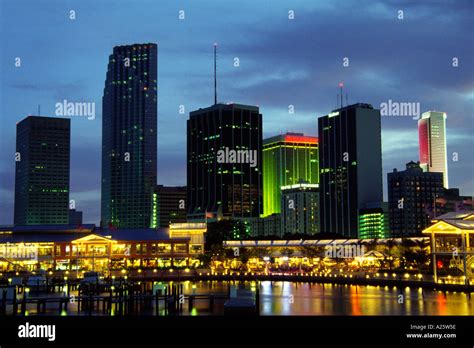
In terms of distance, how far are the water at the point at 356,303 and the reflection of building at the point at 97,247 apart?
161 feet

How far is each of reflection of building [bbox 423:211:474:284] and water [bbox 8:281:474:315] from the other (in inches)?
175

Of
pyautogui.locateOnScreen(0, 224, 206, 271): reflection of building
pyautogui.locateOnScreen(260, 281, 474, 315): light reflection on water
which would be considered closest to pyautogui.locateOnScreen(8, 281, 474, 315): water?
pyautogui.locateOnScreen(260, 281, 474, 315): light reflection on water

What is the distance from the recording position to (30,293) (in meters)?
90.6

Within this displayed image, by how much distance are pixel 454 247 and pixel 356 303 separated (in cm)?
1944

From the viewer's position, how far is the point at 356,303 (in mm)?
77500

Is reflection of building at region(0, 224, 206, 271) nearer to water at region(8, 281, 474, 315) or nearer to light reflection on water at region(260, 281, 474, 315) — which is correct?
→ water at region(8, 281, 474, 315)

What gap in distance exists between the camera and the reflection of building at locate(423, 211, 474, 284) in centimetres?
8738

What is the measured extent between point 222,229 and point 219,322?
13007 centimetres

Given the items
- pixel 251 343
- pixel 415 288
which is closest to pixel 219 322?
pixel 251 343

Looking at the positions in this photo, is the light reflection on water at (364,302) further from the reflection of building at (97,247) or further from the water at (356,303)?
the reflection of building at (97,247)

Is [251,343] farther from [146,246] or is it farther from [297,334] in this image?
[146,246]

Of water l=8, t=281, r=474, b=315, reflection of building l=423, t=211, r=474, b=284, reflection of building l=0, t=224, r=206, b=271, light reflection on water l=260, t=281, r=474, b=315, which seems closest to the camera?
water l=8, t=281, r=474, b=315

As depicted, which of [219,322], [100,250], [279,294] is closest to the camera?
[219,322]

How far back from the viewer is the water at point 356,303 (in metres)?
67.6
